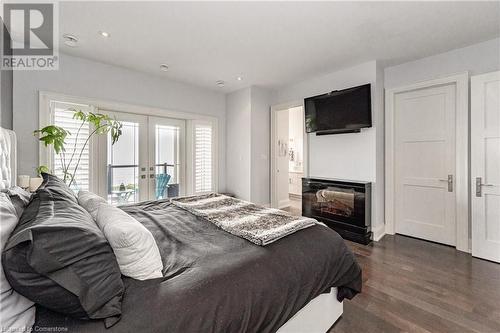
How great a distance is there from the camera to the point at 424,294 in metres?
2.11

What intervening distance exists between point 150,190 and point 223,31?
2949mm

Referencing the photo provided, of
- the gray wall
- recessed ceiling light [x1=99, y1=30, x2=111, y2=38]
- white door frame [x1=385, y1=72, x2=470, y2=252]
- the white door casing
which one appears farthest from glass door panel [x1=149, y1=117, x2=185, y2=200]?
white door frame [x1=385, y1=72, x2=470, y2=252]

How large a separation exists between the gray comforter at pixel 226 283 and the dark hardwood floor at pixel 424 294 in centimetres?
39

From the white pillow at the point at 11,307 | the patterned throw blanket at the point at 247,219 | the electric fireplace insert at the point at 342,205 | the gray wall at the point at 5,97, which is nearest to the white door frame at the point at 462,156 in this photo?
the electric fireplace insert at the point at 342,205

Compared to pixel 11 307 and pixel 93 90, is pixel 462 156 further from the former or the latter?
pixel 93 90

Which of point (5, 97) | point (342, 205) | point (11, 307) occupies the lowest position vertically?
point (342, 205)

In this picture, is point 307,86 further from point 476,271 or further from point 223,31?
point 476,271

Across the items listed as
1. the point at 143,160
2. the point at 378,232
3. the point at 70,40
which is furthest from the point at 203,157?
the point at 378,232

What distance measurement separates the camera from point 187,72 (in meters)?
3.86

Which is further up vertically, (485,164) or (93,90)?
(93,90)

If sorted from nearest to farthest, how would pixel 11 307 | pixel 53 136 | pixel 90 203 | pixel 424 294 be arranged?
pixel 11 307
pixel 90 203
pixel 424 294
pixel 53 136

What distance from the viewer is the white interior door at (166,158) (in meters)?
4.18

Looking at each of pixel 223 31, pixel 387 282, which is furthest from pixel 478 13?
pixel 387 282

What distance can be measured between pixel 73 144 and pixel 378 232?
4.80m
